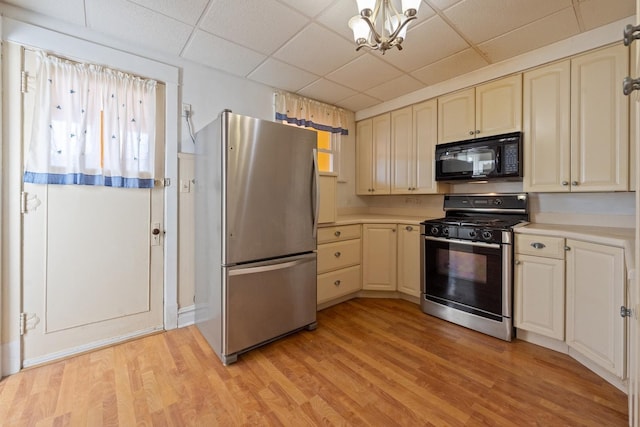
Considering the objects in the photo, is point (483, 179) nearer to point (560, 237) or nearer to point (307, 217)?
point (560, 237)

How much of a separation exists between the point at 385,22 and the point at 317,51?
30.3 inches

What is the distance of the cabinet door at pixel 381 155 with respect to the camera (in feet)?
11.5

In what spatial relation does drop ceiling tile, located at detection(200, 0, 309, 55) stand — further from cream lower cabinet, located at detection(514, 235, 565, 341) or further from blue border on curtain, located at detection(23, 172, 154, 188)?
cream lower cabinet, located at detection(514, 235, 565, 341)

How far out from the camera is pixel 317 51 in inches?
92.0

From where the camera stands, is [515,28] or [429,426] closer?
[429,426]

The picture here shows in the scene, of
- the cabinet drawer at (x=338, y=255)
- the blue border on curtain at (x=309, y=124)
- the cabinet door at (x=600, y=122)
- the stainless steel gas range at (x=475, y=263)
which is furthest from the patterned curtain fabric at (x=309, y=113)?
the cabinet door at (x=600, y=122)

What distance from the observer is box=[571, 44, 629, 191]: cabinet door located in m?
1.95

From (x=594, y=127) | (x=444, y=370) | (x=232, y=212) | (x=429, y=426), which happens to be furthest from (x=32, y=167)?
(x=594, y=127)

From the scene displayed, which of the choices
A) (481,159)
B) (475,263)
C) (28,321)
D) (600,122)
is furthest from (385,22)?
(28,321)

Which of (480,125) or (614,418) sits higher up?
(480,125)

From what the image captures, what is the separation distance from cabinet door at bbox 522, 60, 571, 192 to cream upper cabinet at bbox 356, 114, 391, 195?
1447 mm

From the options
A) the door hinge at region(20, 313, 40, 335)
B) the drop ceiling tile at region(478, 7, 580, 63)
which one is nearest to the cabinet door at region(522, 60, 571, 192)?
the drop ceiling tile at region(478, 7, 580, 63)

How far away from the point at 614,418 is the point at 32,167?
12.5 ft

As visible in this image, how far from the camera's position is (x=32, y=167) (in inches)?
74.0
